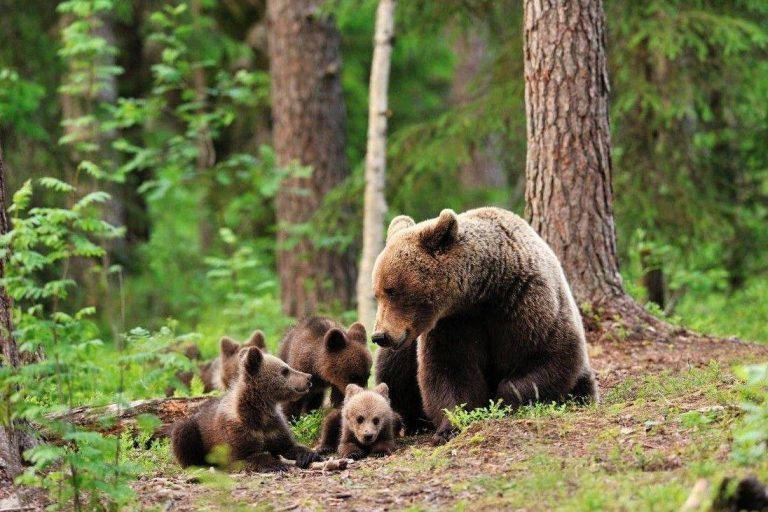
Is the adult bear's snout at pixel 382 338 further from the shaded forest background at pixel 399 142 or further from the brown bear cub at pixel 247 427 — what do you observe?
the shaded forest background at pixel 399 142

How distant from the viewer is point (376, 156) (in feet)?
44.4

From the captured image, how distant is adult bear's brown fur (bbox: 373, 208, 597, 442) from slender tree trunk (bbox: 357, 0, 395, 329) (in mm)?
5294

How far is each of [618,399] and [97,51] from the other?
31.5 ft

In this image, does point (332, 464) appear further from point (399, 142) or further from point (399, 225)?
point (399, 142)

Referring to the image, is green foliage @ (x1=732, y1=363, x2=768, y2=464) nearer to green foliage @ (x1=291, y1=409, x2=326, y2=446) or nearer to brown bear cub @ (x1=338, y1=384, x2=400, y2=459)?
brown bear cub @ (x1=338, y1=384, x2=400, y2=459)

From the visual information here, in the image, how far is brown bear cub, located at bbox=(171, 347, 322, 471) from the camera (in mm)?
7418

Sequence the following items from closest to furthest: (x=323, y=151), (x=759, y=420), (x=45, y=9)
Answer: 1. (x=759, y=420)
2. (x=323, y=151)
3. (x=45, y=9)

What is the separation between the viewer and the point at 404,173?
14953 mm

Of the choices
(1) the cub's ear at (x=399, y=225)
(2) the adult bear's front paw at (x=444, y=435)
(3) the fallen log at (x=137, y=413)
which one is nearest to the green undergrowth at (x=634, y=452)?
(2) the adult bear's front paw at (x=444, y=435)

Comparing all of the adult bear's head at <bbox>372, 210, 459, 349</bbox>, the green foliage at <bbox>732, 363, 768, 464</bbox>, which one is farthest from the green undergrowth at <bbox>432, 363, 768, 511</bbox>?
the adult bear's head at <bbox>372, 210, 459, 349</bbox>

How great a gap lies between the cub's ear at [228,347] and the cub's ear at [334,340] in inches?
67.7

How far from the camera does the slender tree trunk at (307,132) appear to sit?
52.6 feet

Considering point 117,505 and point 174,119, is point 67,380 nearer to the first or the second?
point 117,505

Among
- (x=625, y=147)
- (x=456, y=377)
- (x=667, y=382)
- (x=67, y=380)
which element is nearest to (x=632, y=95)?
(x=625, y=147)
